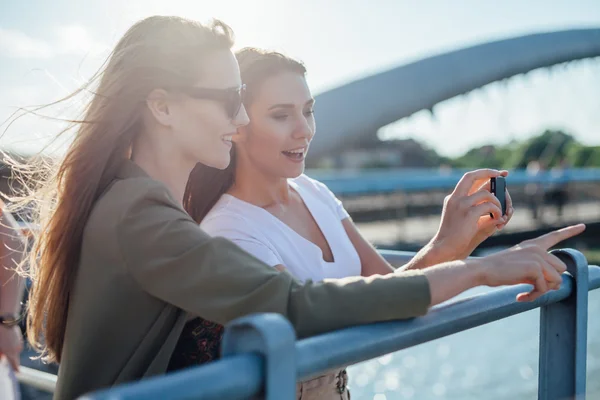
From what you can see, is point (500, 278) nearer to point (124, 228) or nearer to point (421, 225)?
point (124, 228)

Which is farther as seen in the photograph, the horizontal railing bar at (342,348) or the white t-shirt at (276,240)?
the white t-shirt at (276,240)

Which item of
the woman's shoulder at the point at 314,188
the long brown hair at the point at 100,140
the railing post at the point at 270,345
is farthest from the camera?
the woman's shoulder at the point at 314,188

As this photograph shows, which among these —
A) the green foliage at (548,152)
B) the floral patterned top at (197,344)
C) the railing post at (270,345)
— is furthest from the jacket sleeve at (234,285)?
the green foliage at (548,152)

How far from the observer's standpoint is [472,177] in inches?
68.9

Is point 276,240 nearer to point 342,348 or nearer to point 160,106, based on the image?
point 160,106

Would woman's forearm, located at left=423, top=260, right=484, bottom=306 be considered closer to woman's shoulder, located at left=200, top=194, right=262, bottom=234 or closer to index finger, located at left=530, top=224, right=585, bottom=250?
index finger, located at left=530, top=224, right=585, bottom=250

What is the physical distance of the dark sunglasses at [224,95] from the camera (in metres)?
1.44

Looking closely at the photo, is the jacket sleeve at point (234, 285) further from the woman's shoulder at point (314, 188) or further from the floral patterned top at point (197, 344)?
the woman's shoulder at point (314, 188)

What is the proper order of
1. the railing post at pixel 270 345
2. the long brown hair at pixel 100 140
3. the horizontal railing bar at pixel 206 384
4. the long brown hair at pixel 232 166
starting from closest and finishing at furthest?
the horizontal railing bar at pixel 206 384 → the railing post at pixel 270 345 → the long brown hair at pixel 100 140 → the long brown hair at pixel 232 166

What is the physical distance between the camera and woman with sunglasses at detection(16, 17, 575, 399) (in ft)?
3.41

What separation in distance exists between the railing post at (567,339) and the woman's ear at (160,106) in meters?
0.86

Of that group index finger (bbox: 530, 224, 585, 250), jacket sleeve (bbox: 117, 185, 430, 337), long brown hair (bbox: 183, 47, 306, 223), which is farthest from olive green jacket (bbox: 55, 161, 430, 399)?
long brown hair (bbox: 183, 47, 306, 223)

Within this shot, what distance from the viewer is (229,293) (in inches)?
41.0

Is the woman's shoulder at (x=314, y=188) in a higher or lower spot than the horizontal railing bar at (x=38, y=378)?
higher
